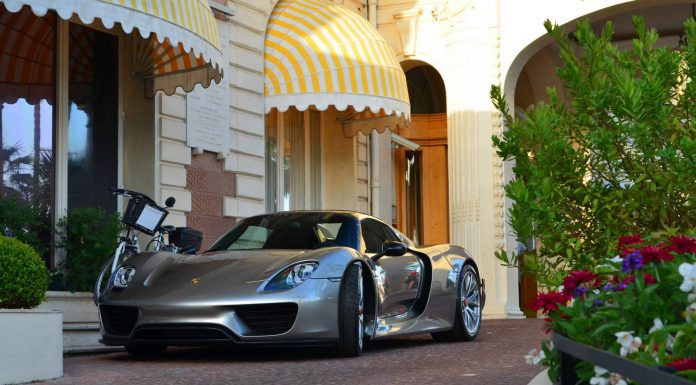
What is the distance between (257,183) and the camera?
14.8m

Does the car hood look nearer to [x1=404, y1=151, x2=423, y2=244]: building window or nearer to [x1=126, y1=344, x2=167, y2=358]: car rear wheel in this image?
[x1=126, y1=344, x2=167, y2=358]: car rear wheel

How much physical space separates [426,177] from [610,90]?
14.3 m

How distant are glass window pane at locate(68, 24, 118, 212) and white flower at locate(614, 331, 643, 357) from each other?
8819 millimetres

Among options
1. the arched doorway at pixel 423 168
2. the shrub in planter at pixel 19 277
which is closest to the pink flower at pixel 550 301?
the shrub in planter at pixel 19 277

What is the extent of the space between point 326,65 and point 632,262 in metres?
10.9

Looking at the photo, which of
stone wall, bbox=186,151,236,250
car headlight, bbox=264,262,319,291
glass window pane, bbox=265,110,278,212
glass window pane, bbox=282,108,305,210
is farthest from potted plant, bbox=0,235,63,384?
glass window pane, bbox=282,108,305,210

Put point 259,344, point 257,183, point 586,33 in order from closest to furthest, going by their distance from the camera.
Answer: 1. point 586,33
2. point 259,344
3. point 257,183

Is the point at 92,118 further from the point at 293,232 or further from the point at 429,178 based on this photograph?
the point at 429,178

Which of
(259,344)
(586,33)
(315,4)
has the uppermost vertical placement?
(315,4)

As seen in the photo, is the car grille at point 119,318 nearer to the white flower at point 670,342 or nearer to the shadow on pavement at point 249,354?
the shadow on pavement at point 249,354

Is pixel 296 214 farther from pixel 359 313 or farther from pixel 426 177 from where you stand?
pixel 426 177

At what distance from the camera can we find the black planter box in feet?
9.34

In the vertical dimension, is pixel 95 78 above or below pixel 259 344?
above

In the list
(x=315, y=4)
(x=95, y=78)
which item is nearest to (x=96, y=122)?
(x=95, y=78)
